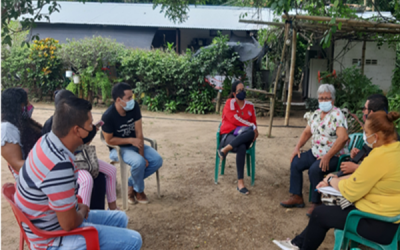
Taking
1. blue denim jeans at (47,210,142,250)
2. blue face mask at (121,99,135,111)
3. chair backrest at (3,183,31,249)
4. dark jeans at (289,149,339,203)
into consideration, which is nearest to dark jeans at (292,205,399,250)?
dark jeans at (289,149,339,203)

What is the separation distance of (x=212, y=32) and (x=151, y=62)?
19.1 ft

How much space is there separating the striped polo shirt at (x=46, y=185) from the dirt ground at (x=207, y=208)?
4.74 feet

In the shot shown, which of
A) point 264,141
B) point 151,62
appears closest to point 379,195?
point 264,141

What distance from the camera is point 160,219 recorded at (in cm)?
356

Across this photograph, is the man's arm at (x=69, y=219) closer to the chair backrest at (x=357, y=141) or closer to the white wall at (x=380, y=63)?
the chair backrest at (x=357, y=141)

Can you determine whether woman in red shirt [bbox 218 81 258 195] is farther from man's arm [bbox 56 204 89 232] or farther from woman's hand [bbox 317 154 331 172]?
man's arm [bbox 56 204 89 232]

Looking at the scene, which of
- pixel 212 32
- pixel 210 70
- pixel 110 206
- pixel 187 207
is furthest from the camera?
pixel 212 32

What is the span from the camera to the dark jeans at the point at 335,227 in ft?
7.39

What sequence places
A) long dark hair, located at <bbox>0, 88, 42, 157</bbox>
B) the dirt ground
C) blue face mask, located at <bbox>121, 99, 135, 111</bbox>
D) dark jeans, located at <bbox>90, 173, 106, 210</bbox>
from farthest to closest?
blue face mask, located at <bbox>121, 99, 135, 111</bbox>, the dirt ground, dark jeans, located at <bbox>90, 173, 106, 210</bbox>, long dark hair, located at <bbox>0, 88, 42, 157</bbox>

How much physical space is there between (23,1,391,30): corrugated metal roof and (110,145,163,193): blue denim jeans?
10794 millimetres

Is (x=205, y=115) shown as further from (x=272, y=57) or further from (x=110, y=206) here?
(x=110, y=206)

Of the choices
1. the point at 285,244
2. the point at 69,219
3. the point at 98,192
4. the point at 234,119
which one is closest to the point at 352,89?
the point at 234,119

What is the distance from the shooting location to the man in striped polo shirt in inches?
67.6

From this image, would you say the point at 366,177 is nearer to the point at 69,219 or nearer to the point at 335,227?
the point at 335,227
